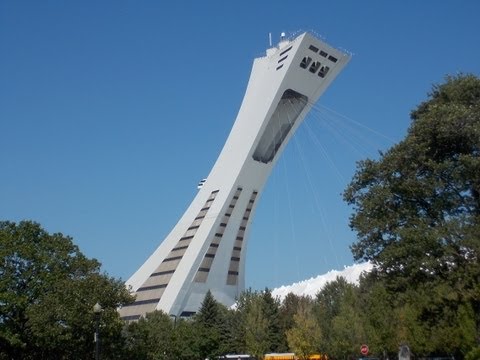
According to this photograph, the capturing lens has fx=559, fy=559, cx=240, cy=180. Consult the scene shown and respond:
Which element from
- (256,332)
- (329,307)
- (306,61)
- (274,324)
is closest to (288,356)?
(274,324)

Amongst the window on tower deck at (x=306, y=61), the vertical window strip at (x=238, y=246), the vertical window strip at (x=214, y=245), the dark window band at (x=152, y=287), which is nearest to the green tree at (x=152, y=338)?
the dark window band at (x=152, y=287)

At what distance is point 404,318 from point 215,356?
1942cm

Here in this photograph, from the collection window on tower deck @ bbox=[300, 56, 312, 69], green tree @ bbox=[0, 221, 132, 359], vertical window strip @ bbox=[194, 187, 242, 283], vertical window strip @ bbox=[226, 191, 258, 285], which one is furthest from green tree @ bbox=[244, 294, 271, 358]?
window on tower deck @ bbox=[300, 56, 312, 69]

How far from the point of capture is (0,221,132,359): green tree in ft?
86.1

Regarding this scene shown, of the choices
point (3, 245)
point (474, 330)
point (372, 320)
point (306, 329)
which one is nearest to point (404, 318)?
point (372, 320)

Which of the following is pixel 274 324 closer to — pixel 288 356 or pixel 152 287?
pixel 288 356

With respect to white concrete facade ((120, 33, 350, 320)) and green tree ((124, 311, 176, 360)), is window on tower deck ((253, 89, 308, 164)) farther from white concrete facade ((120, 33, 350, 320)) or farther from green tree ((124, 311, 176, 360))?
green tree ((124, 311, 176, 360))

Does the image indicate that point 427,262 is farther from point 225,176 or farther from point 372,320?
point 225,176

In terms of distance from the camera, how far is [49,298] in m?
26.4

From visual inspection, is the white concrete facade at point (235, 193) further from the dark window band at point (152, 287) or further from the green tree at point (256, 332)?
the green tree at point (256, 332)

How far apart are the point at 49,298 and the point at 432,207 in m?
17.8

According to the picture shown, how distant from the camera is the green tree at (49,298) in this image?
86.1 feet

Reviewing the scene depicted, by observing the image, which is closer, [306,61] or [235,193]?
[235,193]

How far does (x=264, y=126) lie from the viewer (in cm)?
6475
